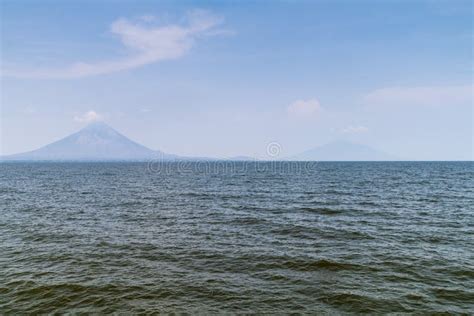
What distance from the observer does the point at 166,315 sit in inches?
479

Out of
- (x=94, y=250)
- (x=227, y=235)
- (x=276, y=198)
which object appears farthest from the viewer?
(x=276, y=198)

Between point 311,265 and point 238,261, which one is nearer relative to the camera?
point 311,265

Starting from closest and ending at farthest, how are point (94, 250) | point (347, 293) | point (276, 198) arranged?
1. point (347, 293)
2. point (94, 250)
3. point (276, 198)

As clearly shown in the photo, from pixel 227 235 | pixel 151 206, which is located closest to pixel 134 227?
pixel 227 235

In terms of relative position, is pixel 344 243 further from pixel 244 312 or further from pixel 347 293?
pixel 244 312

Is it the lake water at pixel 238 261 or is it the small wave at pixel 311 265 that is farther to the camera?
the small wave at pixel 311 265

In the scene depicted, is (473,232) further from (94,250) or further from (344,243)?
(94,250)

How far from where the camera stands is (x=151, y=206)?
37625 millimetres

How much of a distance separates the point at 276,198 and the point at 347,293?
29868mm

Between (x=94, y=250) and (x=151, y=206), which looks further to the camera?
(x=151, y=206)

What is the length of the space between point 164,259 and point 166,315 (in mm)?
6502

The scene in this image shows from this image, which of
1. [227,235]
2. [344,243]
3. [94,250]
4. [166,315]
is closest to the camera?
[166,315]

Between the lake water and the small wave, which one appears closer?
the lake water

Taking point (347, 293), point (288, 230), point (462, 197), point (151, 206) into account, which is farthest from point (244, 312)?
point (462, 197)
